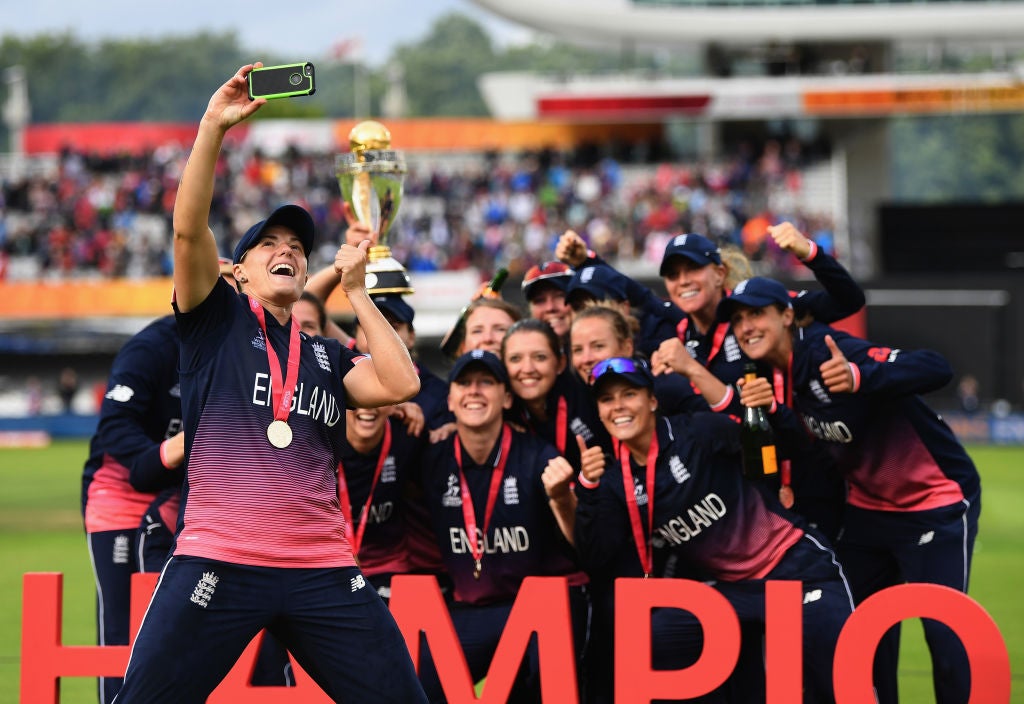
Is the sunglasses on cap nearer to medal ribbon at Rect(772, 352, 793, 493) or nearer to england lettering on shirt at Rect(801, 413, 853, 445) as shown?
medal ribbon at Rect(772, 352, 793, 493)

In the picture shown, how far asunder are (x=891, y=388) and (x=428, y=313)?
26097 millimetres

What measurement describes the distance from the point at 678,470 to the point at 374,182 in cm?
211

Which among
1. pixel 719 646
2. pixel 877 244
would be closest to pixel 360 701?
pixel 719 646

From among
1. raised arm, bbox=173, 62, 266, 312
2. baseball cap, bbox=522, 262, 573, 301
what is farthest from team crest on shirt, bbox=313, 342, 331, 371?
baseball cap, bbox=522, 262, 573, 301

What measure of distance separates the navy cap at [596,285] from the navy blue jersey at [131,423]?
1917 millimetres

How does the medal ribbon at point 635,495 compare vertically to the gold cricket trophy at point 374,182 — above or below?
below

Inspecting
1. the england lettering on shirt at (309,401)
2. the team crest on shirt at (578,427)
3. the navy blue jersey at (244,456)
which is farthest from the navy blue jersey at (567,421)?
the navy blue jersey at (244,456)

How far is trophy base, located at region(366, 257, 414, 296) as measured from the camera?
260 inches

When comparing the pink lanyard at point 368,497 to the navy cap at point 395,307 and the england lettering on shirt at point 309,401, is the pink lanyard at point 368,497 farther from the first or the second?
the england lettering on shirt at point 309,401

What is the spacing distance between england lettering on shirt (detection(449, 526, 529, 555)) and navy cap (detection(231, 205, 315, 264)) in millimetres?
1778

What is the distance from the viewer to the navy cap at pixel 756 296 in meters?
6.08

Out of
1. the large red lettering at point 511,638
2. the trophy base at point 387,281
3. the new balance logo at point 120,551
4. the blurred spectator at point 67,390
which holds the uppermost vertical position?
the trophy base at point 387,281

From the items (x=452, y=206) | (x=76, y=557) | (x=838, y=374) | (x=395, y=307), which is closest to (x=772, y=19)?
(x=452, y=206)

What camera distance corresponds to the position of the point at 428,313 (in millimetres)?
31891
